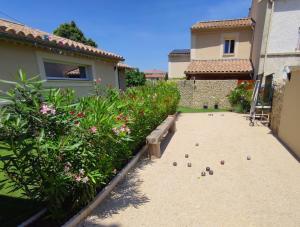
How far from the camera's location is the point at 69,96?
113 inches

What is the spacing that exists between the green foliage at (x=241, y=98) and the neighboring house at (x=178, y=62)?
16.0 m

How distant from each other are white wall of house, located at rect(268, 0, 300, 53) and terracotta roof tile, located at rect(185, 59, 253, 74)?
271cm

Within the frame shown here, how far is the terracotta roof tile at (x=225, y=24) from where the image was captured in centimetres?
1568

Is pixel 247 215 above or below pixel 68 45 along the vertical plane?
below

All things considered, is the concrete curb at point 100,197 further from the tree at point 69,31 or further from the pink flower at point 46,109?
the tree at point 69,31

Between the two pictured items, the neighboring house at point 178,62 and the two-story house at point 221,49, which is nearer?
the two-story house at point 221,49

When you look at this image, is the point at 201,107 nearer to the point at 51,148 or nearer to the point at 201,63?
the point at 201,63

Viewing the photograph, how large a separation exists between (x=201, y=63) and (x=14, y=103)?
16769 mm

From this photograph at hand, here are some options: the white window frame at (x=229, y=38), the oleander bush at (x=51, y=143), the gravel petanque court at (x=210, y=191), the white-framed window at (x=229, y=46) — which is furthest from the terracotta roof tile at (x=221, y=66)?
the oleander bush at (x=51, y=143)

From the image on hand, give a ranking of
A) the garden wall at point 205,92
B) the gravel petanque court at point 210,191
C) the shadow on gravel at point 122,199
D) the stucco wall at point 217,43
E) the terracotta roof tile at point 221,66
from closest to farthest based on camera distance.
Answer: the gravel petanque court at point 210,191, the shadow on gravel at point 122,199, the garden wall at point 205,92, the terracotta roof tile at point 221,66, the stucco wall at point 217,43

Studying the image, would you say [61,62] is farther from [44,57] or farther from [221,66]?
[221,66]

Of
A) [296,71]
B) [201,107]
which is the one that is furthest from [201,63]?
[296,71]

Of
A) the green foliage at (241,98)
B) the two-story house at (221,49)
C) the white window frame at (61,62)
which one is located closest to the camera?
the white window frame at (61,62)

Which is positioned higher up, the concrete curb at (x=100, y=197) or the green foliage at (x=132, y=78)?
the green foliage at (x=132, y=78)
